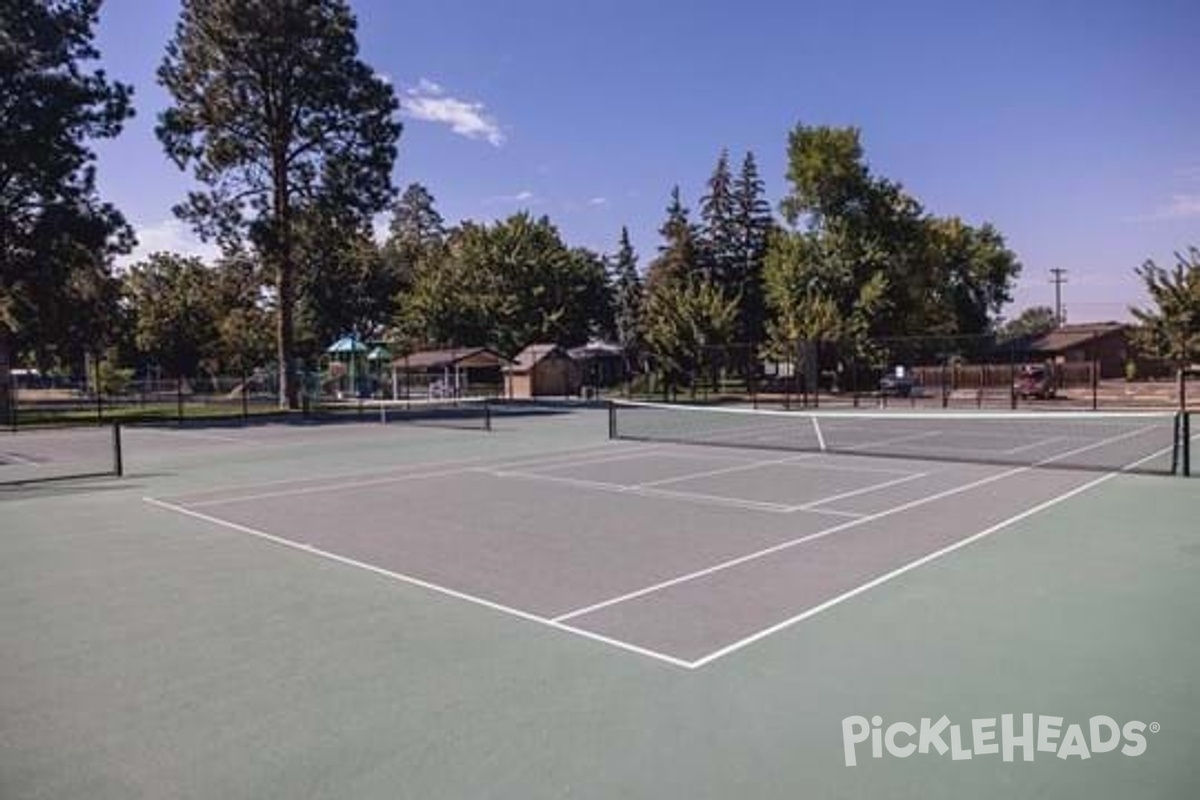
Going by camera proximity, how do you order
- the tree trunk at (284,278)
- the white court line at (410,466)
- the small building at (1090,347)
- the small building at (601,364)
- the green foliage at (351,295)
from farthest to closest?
the green foliage at (351,295) → the small building at (1090,347) → the small building at (601,364) → the tree trunk at (284,278) → the white court line at (410,466)

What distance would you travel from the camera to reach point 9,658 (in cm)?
571

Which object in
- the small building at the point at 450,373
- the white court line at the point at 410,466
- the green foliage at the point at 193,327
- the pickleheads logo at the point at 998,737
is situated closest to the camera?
the pickleheads logo at the point at 998,737

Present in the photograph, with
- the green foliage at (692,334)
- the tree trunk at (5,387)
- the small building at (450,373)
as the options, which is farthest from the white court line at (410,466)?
the small building at (450,373)

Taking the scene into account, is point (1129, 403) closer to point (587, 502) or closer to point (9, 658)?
point (587, 502)

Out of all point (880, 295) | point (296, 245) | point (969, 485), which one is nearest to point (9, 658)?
point (969, 485)

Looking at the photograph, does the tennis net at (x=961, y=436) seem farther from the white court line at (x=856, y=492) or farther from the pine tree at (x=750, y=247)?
the pine tree at (x=750, y=247)

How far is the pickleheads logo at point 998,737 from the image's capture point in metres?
4.09

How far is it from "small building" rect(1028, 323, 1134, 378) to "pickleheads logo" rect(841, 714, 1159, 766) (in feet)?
205

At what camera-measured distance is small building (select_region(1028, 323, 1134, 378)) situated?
60.6 m

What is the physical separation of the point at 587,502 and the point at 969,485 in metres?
6.14

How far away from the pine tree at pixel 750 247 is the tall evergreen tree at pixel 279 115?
102 ft

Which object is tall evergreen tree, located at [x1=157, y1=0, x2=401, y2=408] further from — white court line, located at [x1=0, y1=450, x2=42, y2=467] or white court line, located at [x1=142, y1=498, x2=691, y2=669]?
white court line, located at [x1=142, y1=498, x2=691, y2=669]

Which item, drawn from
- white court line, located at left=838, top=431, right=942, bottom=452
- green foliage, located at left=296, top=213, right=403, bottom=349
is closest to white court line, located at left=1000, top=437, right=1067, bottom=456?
white court line, located at left=838, top=431, right=942, bottom=452

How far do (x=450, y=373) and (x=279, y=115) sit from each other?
1951 cm
